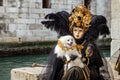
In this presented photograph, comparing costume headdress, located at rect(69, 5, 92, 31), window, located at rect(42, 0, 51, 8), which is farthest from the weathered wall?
window, located at rect(42, 0, 51, 8)

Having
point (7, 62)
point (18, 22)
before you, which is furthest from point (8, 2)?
point (7, 62)

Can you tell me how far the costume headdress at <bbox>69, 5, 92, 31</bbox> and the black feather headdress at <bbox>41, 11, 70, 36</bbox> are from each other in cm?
5

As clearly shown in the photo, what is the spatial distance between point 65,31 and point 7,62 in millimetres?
11923

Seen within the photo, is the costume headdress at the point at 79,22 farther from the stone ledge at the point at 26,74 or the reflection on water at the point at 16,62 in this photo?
the reflection on water at the point at 16,62

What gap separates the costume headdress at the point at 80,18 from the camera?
11.4ft

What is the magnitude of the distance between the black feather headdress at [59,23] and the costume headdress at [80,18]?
5 centimetres

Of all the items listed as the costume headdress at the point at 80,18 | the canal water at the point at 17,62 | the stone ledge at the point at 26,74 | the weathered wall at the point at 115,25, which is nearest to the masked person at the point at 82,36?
the costume headdress at the point at 80,18

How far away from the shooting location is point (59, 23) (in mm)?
3568

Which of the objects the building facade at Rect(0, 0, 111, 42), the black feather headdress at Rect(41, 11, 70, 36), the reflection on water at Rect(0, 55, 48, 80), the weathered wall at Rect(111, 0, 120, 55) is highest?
the black feather headdress at Rect(41, 11, 70, 36)

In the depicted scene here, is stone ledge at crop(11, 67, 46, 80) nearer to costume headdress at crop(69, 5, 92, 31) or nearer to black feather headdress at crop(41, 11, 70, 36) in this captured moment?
black feather headdress at crop(41, 11, 70, 36)

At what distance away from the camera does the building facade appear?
58.8 ft

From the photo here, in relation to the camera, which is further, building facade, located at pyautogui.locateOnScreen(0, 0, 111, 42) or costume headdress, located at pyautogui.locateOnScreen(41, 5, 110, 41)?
building facade, located at pyautogui.locateOnScreen(0, 0, 111, 42)

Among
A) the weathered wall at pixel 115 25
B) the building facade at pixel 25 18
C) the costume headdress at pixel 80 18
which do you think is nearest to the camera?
the costume headdress at pixel 80 18

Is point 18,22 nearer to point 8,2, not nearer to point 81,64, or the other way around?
point 8,2
